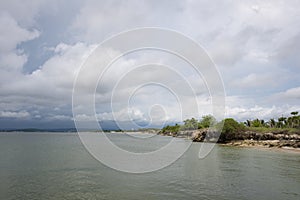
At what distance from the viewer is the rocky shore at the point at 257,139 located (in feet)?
264

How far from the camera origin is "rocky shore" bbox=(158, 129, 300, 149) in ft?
264

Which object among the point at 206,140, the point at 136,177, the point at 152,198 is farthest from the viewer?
the point at 206,140

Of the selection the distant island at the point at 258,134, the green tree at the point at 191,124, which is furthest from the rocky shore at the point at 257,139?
the green tree at the point at 191,124

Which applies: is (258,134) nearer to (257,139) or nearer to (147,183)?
(257,139)

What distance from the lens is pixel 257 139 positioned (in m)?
95.8

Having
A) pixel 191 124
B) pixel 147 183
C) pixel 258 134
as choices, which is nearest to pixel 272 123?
pixel 258 134

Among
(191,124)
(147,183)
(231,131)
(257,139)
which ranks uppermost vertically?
(191,124)

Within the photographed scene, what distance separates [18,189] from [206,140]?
9186 cm

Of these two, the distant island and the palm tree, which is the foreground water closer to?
the distant island

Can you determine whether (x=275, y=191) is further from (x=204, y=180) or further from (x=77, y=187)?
(x=77, y=187)

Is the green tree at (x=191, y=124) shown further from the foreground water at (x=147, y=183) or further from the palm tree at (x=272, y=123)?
the foreground water at (x=147, y=183)

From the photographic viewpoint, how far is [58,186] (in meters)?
25.0

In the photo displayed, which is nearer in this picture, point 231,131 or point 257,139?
point 257,139

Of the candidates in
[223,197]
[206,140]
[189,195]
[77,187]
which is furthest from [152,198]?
[206,140]
